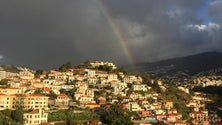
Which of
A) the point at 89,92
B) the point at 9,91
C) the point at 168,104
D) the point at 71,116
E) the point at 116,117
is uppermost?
the point at 9,91

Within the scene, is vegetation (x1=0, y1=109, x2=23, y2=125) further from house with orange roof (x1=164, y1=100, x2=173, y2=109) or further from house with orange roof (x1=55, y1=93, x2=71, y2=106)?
house with orange roof (x1=164, y1=100, x2=173, y2=109)

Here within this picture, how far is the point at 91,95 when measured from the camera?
8562 centimetres

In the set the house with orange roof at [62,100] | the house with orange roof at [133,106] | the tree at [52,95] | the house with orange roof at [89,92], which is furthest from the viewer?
the house with orange roof at [89,92]

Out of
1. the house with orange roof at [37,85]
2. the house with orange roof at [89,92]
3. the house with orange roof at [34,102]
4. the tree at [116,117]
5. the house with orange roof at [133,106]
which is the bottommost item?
the tree at [116,117]

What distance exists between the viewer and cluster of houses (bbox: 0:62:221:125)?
7250cm

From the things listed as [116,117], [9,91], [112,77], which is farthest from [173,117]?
[9,91]

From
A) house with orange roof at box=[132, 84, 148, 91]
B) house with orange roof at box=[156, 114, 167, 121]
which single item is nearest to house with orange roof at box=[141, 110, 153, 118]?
house with orange roof at box=[156, 114, 167, 121]

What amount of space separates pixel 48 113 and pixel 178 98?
47.7 meters

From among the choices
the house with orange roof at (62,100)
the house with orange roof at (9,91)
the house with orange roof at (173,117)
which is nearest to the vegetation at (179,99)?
the house with orange roof at (173,117)

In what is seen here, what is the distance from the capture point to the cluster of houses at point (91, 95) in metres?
72.5

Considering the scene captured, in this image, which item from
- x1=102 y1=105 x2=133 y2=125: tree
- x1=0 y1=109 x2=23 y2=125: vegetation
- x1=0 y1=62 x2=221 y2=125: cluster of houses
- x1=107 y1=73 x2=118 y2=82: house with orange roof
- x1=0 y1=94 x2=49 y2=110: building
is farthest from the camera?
x1=107 y1=73 x2=118 y2=82: house with orange roof

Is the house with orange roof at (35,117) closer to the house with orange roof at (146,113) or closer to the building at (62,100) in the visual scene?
the building at (62,100)

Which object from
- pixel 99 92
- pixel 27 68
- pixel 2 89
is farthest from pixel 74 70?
pixel 27 68

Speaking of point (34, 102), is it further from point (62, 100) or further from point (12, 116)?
point (12, 116)
